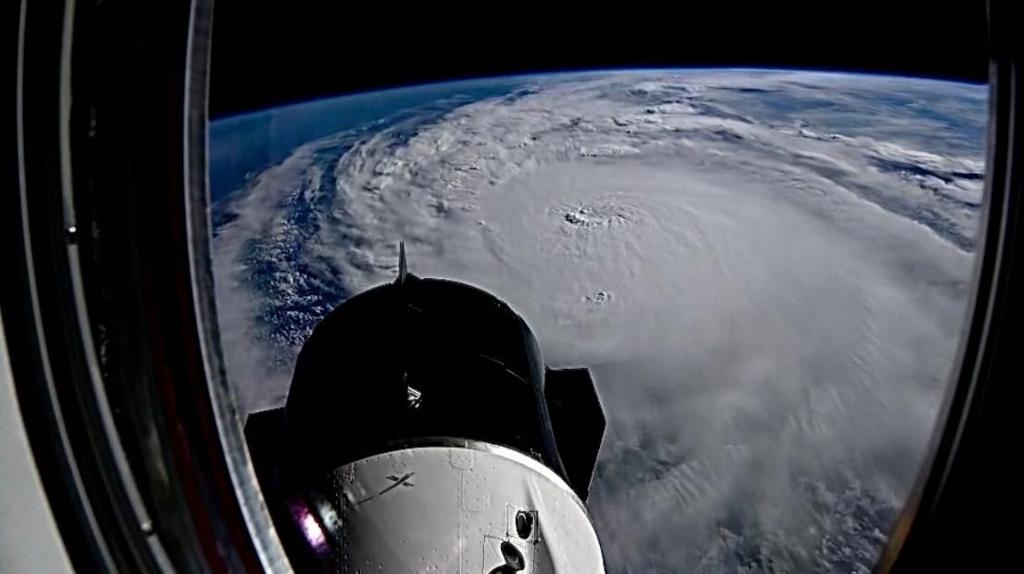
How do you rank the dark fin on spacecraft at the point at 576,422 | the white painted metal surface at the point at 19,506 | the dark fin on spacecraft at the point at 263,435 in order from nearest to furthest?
the white painted metal surface at the point at 19,506
the dark fin on spacecraft at the point at 263,435
the dark fin on spacecraft at the point at 576,422

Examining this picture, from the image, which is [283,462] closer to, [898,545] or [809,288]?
[898,545]

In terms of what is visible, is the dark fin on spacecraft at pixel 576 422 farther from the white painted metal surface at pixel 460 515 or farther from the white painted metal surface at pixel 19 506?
the white painted metal surface at pixel 19 506

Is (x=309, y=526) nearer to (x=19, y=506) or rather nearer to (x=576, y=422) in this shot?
(x=19, y=506)

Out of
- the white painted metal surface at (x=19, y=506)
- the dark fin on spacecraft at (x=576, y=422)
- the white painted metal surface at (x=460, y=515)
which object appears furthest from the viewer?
the dark fin on spacecraft at (x=576, y=422)

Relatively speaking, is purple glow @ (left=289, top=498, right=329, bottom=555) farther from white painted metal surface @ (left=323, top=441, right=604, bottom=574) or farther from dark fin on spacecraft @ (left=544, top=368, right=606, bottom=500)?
dark fin on spacecraft @ (left=544, top=368, right=606, bottom=500)

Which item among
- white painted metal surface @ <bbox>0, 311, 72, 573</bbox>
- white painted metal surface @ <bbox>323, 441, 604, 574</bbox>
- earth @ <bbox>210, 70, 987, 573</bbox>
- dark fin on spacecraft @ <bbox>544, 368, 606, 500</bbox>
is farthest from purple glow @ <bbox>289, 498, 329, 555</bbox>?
earth @ <bbox>210, 70, 987, 573</bbox>

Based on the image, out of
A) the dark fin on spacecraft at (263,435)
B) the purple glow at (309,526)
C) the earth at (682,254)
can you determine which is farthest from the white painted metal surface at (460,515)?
the earth at (682,254)

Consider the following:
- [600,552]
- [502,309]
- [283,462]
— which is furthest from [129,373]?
[502,309]

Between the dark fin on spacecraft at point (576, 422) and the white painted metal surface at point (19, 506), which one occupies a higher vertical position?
the white painted metal surface at point (19, 506)
